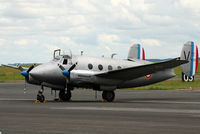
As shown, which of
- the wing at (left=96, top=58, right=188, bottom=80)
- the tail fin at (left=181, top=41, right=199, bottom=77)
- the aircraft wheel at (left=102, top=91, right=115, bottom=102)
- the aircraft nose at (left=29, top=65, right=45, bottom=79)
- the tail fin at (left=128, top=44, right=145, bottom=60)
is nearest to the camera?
the aircraft nose at (left=29, top=65, right=45, bottom=79)

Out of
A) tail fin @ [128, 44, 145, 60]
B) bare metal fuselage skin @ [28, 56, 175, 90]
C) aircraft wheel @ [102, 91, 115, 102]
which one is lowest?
aircraft wheel @ [102, 91, 115, 102]

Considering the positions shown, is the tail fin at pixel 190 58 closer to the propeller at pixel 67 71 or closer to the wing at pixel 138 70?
the wing at pixel 138 70

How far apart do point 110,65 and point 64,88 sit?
3538 millimetres

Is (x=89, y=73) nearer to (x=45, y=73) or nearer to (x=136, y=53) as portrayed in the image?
(x=45, y=73)

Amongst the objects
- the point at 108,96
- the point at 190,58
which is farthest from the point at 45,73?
the point at 190,58

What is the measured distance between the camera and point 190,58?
1218 inches

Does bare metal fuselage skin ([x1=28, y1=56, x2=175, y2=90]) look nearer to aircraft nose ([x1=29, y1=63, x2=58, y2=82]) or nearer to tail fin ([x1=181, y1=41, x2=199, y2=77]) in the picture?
aircraft nose ([x1=29, y1=63, x2=58, y2=82])

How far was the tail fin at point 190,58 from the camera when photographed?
3077 cm

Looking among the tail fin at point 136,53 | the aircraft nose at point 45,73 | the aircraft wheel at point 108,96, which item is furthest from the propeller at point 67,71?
the tail fin at point 136,53

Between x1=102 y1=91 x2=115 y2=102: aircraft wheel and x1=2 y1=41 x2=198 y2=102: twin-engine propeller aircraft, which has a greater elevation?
x1=2 y1=41 x2=198 y2=102: twin-engine propeller aircraft

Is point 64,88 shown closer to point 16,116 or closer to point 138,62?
point 138,62

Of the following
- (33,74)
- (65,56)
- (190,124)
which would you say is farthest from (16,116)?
(65,56)

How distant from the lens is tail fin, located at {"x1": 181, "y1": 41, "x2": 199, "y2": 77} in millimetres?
30766

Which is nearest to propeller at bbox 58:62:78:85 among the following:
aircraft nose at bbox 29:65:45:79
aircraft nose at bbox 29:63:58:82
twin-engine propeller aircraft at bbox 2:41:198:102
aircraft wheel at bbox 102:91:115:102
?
twin-engine propeller aircraft at bbox 2:41:198:102
